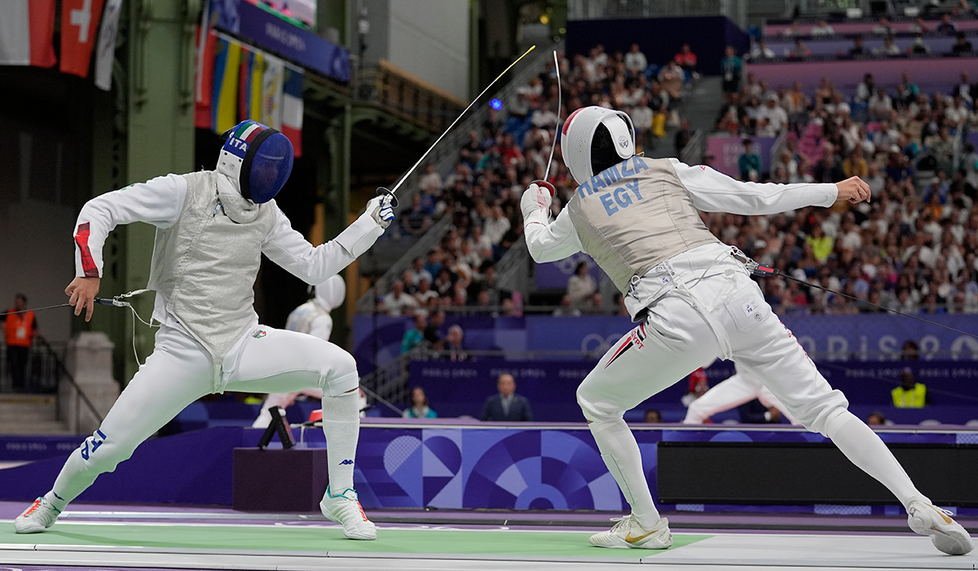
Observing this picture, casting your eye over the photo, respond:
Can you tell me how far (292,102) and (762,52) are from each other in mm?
9122

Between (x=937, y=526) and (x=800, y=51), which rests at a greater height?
(x=800, y=51)

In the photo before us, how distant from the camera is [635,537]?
4.32 metres

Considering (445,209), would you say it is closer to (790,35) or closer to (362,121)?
(362,121)

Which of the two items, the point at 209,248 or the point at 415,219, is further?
the point at 415,219

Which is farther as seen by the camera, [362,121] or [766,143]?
[362,121]

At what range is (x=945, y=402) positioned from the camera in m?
11.2

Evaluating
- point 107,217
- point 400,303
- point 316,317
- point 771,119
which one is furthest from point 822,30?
point 107,217

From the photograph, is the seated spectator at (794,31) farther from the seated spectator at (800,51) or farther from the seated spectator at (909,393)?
the seated spectator at (909,393)

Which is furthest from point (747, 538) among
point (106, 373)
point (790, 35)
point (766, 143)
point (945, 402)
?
point (790, 35)

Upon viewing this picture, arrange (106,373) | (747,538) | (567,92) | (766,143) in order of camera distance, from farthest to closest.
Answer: (567,92) < (766,143) < (106,373) < (747,538)

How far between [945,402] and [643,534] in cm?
798

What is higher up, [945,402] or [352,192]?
[352,192]

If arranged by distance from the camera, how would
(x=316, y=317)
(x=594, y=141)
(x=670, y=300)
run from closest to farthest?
(x=670, y=300) → (x=594, y=141) → (x=316, y=317)

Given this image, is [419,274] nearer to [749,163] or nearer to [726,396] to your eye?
[749,163]
